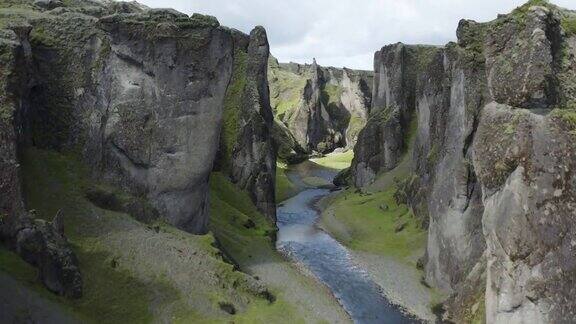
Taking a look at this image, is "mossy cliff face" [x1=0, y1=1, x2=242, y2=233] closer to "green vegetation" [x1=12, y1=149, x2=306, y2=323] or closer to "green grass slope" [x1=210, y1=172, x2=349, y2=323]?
"green vegetation" [x1=12, y1=149, x2=306, y2=323]

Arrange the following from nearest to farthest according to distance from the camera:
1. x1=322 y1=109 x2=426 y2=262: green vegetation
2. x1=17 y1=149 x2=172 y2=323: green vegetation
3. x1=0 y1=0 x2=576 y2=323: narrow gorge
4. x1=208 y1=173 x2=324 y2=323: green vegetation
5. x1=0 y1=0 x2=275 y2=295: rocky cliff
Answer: x1=0 y1=0 x2=576 y2=323: narrow gorge → x1=17 y1=149 x2=172 y2=323: green vegetation → x1=208 y1=173 x2=324 y2=323: green vegetation → x1=0 y1=0 x2=275 y2=295: rocky cliff → x1=322 y1=109 x2=426 y2=262: green vegetation

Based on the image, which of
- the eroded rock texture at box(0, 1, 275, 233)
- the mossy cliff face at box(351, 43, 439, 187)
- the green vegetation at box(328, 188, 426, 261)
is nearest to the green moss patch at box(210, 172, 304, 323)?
the eroded rock texture at box(0, 1, 275, 233)

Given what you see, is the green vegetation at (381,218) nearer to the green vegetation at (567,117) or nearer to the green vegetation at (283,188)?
the green vegetation at (283,188)

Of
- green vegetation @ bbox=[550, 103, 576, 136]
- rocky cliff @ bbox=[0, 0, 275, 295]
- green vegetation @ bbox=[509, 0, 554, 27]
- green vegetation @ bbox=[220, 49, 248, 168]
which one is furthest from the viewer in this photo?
green vegetation @ bbox=[220, 49, 248, 168]

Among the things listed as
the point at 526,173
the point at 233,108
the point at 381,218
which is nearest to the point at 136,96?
the point at 526,173

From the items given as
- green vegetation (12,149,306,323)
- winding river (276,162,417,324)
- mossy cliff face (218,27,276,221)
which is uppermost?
mossy cliff face (218,27,276,221)

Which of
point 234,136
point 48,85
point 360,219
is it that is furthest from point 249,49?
point 48,85

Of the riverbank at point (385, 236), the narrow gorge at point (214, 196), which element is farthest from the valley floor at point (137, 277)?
the riverbank at point (385, 236)
